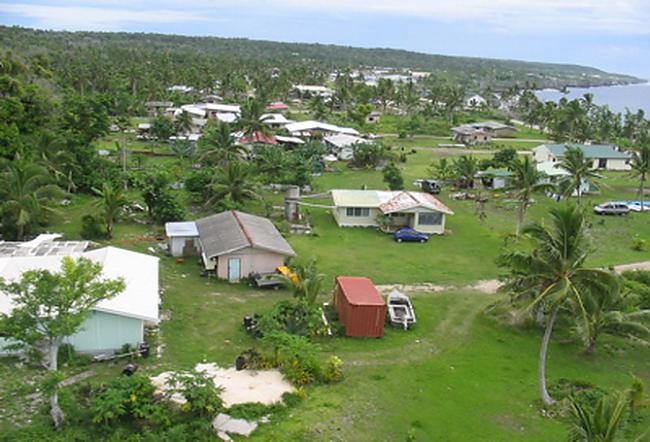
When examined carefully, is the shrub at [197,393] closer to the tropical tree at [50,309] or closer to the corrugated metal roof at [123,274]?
the tropical tree at [50,309]

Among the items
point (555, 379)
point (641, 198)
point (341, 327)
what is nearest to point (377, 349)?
point (341, 327)

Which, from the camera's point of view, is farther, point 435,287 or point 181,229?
point 181,229

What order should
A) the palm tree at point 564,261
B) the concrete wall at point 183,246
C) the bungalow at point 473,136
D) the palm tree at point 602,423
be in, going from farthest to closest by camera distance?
the bungalow at point 473,136 → the concrete wall at point 183,246 → the palm tree at point 564,261 → the palm tree at point 602,423

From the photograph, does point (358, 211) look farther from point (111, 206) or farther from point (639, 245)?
point (639, 245)

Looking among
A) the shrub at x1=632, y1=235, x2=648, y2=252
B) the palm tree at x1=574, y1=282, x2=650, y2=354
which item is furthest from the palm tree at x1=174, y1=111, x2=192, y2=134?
the palm tree at x1=574, y1=282, x2=650, y2=354

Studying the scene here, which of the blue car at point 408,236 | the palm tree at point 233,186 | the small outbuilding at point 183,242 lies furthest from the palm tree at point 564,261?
the palm tree at point 233,186

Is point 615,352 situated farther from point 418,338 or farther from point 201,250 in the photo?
point 201,250

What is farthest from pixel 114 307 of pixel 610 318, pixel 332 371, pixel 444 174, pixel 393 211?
pixel 444 174
